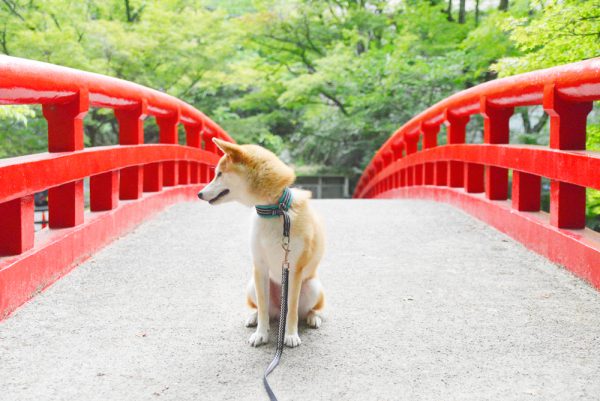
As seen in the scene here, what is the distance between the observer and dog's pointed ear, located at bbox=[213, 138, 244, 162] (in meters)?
2.52

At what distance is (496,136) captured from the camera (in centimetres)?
502

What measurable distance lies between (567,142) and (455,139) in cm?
302

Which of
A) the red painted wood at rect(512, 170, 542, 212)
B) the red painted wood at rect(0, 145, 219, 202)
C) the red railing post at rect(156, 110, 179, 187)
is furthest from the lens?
the red railing post at rect(156, 110, 179, 187)

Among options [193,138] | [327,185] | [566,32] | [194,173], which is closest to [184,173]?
[194,173]

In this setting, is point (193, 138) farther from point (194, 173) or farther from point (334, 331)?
point (334, 331)

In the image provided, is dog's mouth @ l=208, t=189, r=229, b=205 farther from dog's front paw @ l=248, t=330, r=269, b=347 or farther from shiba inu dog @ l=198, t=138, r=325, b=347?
dog's front paw @ l=248, t=330, r=269, b=347

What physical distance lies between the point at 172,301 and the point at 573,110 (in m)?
2.62

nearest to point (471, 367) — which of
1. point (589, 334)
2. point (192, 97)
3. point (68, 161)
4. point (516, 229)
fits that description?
point (589, 334)

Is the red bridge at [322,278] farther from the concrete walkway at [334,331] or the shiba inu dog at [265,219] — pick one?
the shiba inu dog at [265,219]

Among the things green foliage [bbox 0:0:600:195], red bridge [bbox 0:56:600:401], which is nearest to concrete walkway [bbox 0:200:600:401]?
red bridge [bbox 0:56:600:401]

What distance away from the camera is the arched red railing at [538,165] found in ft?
10.6

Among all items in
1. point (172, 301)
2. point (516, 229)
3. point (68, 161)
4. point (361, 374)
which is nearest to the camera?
point (361, 374)

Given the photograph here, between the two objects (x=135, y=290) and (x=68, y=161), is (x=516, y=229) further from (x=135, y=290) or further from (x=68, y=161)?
(x=68, y=161)

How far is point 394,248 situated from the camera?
4453 mm
